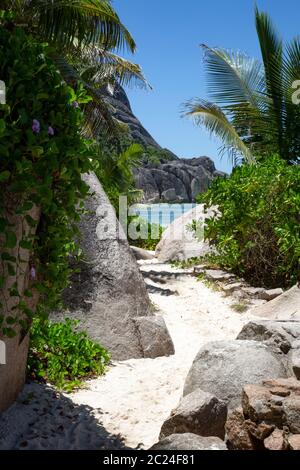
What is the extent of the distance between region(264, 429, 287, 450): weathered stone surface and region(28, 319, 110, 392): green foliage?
7.03 feet

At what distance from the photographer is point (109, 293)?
6.79 meters

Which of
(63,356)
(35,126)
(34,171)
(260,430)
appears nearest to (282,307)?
(63,356)

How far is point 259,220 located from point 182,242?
300cm

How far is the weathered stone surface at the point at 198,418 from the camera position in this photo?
4125 mm

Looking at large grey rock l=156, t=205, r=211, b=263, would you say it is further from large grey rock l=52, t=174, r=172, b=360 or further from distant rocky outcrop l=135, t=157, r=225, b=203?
distant rocky outcrop l=135, t=157, r=225, b=203

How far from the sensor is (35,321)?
19.0 feet

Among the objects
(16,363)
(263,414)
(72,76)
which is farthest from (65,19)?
(263,414)

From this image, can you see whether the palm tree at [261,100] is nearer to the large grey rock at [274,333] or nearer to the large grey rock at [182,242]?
the large grey rock at [182,242]

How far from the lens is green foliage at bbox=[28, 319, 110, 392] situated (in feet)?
17.0

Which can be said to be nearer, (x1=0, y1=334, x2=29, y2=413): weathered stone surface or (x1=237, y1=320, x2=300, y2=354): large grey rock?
(x1=0, y1=334, x2=29, y2=413): weathered stone surface

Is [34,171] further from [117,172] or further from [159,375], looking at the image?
[117,172]

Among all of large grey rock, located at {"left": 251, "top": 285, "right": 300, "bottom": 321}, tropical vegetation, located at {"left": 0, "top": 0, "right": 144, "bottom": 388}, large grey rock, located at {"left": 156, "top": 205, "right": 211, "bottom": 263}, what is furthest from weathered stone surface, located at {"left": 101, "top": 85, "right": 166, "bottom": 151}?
tropical vegetation, located at {"left": 0, "top": 0, "right": 144, "bottom": 388}

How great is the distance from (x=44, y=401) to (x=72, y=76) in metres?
6.79
